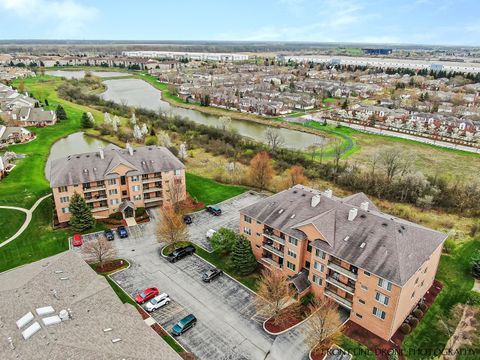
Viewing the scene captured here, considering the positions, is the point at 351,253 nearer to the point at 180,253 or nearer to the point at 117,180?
the point at 180,253

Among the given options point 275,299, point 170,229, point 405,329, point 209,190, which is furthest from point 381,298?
point 209,190

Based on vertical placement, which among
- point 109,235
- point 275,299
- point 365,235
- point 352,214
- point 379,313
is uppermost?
point 352,214

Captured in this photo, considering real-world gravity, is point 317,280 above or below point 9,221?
above

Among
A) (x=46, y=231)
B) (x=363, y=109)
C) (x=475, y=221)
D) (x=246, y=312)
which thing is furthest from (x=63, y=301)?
(x=363, y=109)

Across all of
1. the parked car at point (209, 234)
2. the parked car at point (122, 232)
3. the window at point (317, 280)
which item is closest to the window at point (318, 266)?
the window at point (317, 280)

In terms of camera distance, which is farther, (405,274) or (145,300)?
(145,300)

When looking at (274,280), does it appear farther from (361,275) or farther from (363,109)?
(363,109)
